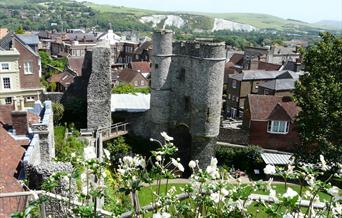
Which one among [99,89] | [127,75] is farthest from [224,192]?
[127,75]

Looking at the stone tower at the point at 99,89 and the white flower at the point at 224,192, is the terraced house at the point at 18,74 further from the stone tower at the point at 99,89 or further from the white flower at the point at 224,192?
the white flower at the point at 224,192

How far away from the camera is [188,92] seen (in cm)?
2978

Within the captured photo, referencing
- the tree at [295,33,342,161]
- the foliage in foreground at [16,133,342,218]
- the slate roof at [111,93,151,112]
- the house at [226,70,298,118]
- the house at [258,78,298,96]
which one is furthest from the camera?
the house at [226,70,298,118]

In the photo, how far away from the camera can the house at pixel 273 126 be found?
32906mm

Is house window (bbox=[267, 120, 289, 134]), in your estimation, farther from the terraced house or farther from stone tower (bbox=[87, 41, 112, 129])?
the terraced house

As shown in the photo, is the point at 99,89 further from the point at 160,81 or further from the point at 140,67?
the point at 140,67

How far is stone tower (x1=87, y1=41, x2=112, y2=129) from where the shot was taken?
29.8 m

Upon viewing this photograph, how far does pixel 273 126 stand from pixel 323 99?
11076 millimetres

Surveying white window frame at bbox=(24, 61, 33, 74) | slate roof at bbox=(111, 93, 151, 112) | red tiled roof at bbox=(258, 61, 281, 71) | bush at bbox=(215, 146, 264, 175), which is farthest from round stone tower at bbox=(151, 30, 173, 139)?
red tiled roof at bbox=(258, 61, 281, 71)

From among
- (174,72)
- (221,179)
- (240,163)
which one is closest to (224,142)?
(240,163)

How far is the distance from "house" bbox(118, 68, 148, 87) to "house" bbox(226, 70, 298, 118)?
16005 mm

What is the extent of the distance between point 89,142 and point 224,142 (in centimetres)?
1248

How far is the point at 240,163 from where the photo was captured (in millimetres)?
31672

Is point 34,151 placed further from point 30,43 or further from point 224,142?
point 30,43
